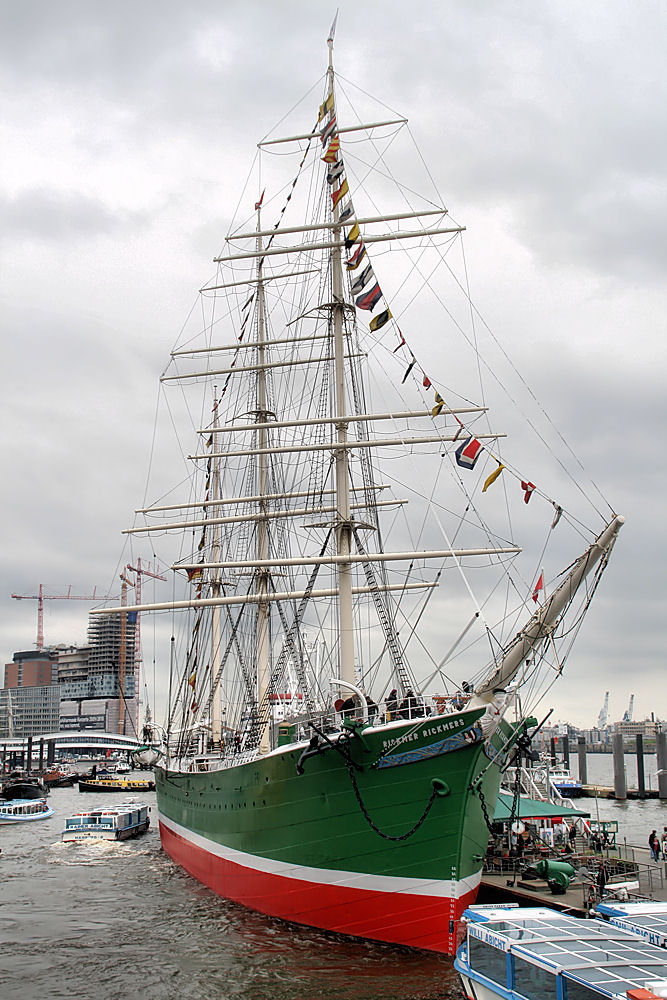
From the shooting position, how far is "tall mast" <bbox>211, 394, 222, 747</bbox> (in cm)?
4141

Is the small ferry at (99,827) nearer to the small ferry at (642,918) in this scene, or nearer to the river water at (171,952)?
the river water at (171,952)

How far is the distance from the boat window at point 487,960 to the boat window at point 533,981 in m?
0.31

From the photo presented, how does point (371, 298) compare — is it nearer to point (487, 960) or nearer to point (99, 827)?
point (487, 960)

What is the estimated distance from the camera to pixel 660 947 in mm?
12188

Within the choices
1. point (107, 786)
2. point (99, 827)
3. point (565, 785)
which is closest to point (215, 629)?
point (99, 827)

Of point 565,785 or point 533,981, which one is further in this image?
point 565,785

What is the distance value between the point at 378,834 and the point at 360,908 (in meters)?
1.87

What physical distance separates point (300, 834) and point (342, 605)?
6592 mm

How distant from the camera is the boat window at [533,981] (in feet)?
35.8

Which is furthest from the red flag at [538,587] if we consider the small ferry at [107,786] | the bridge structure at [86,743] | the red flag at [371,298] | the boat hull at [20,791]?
the bridge structure at [86,743]

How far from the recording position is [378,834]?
18.7 m

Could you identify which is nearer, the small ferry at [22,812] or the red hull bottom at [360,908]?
the red hull bottom at [360,908]

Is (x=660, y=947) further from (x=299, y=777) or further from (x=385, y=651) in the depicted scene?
(x=385, y=651)

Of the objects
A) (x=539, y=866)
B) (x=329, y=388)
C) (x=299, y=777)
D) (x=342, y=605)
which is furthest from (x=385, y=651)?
(x=329, y=388)
